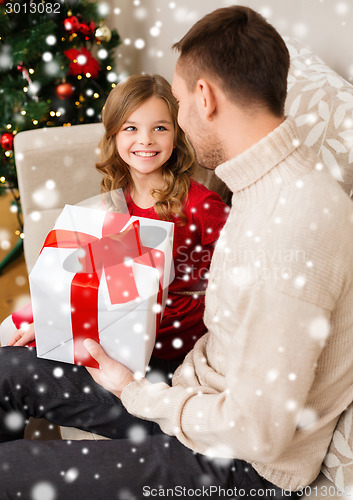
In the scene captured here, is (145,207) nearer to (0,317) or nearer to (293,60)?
(293,60)

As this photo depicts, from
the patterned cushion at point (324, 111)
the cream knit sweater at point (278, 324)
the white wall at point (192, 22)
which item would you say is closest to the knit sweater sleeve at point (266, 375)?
the cream knit sweater at point (278, 324)

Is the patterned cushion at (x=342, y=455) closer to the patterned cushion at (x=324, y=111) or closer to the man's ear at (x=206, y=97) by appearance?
the patterned cushion at (x=324, y=111)

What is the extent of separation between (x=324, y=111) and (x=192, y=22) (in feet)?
3.68

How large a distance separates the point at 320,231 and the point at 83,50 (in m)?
1.71

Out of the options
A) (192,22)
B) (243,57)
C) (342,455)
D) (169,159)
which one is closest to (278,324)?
(342,455)

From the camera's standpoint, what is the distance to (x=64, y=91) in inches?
83.0

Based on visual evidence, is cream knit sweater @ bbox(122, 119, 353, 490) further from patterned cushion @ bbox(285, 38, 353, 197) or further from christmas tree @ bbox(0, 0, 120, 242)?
christmas tree @ bbox(0, 0, 120, 242)

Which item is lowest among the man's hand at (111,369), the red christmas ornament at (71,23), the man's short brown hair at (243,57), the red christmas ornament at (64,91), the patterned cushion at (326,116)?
the man's hand at (111,369)

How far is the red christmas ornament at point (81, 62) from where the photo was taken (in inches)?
82.0

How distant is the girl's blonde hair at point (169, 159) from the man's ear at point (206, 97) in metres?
0.49

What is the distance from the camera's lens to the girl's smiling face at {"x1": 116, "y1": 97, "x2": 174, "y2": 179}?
4.51 ft

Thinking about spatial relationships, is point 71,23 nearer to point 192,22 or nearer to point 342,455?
point 192,22

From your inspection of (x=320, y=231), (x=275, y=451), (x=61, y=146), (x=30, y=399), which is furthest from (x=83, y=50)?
(x=275, y=451)

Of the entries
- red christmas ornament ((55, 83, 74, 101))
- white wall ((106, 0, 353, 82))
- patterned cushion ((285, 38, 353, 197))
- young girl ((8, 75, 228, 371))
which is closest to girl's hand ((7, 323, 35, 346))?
young girl ((8, 75, 228, 371))
